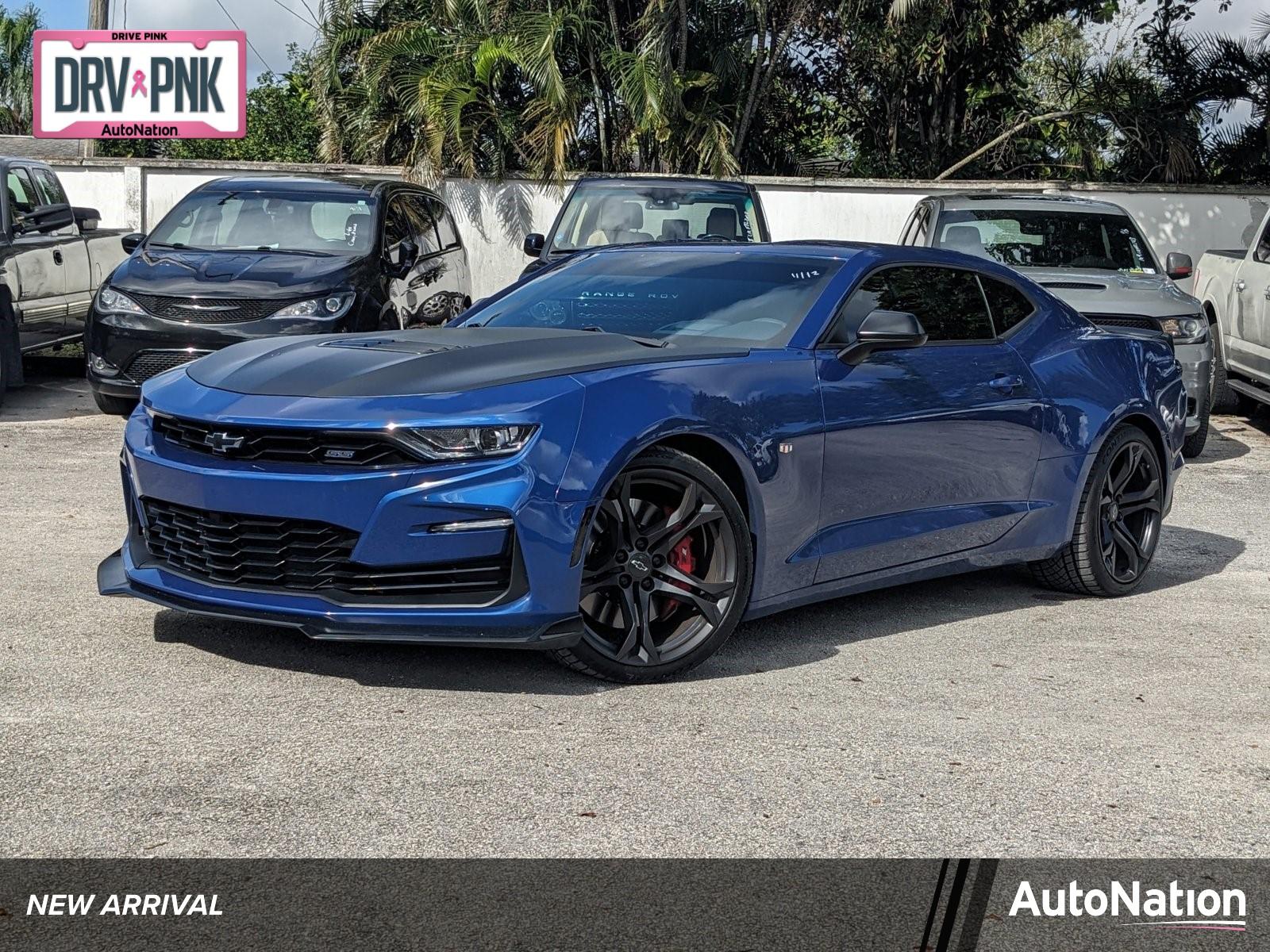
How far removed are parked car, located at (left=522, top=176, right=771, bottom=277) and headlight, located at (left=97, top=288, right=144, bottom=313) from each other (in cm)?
335

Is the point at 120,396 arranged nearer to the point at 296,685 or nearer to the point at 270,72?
the point at 296,685

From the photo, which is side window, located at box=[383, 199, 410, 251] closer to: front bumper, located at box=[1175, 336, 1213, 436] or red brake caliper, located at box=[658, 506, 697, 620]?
front bumper, located at box=[1175, 336, 1213, 436]

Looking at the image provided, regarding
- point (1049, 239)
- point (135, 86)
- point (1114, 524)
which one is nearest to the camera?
point (1114, 524)

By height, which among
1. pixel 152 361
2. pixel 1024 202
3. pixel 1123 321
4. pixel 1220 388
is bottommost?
pixel 1220 388

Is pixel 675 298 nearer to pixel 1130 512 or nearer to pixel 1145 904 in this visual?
pixel 1130 512

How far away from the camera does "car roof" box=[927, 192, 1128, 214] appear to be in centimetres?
1246

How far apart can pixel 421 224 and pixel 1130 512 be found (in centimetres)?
776

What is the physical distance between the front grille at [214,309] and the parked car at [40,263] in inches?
47.2

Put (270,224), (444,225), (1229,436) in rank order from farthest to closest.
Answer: (444,225), (1229,436), (270,224)

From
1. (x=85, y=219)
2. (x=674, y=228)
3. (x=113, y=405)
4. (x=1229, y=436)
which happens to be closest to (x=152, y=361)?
(x=113, y=405)

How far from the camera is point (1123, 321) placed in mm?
11062

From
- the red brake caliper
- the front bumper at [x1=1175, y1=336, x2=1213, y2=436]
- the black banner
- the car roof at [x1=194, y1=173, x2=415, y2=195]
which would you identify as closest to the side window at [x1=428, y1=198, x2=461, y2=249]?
the car roof at [x1=194, y1=173, x2=415, y2=195]

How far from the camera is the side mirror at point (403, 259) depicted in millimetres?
12555

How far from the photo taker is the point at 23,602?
626 centimetres
